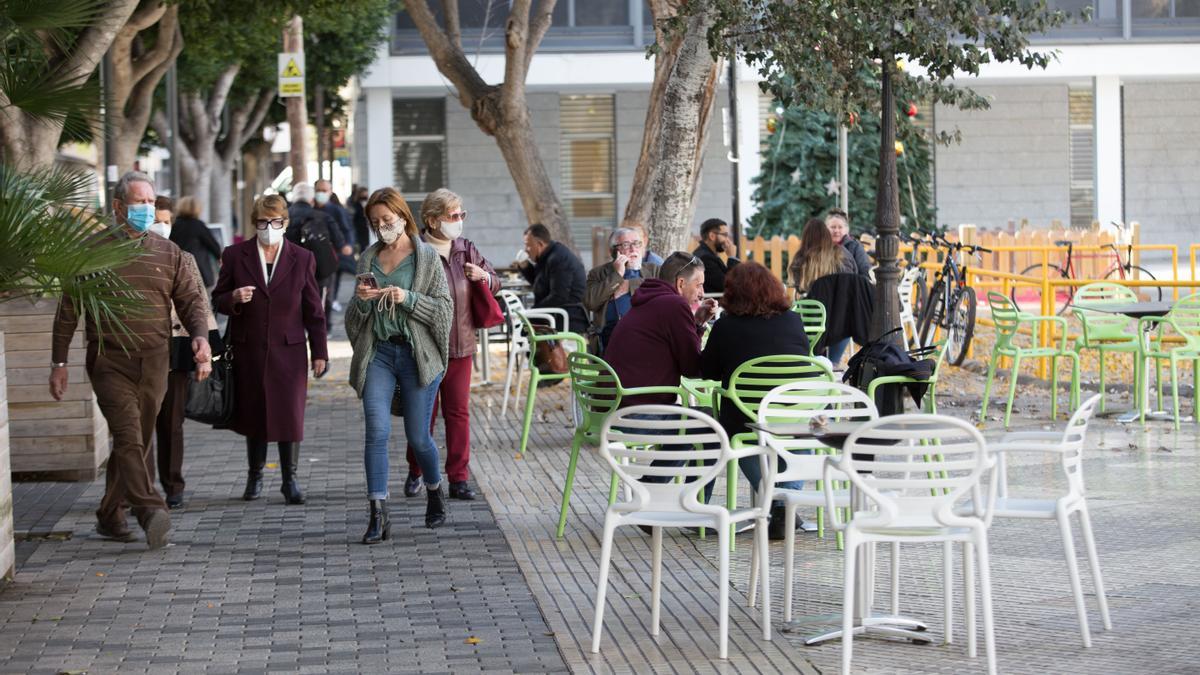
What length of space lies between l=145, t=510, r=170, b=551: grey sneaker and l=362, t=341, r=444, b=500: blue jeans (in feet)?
3.36

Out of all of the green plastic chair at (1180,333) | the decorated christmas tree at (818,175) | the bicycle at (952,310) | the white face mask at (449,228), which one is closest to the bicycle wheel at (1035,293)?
the decorated christmas tree at (818,175)

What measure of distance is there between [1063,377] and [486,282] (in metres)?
7.70

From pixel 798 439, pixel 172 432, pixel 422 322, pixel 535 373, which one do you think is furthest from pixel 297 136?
pixel 798 439

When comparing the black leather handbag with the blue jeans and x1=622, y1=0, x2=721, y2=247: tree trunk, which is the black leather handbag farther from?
x1=622, y1=0, x2=721, y2=247: tree trunk

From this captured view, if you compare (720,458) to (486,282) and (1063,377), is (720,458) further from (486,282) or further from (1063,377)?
(1063,377)

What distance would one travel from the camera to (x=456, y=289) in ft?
32.0

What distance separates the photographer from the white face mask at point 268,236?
32.8 feet

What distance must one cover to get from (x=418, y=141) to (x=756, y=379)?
90.5 ft

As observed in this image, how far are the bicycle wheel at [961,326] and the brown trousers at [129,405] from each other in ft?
31.6

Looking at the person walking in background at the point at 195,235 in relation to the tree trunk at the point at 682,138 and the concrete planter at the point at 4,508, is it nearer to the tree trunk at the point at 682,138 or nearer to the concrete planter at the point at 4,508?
the tree trunk at the point at 682,138

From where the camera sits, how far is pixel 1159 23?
106 feet

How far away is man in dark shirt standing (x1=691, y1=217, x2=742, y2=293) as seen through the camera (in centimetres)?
1481

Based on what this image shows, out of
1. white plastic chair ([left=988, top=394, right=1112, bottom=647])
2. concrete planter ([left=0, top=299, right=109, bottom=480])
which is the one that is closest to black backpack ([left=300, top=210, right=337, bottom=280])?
concrete planter ([left=0, top=299, right=109, bottom=480])

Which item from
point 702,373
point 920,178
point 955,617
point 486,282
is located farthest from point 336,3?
point 955,617
